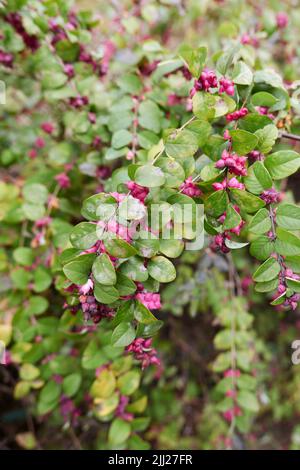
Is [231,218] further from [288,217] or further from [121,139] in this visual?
[121,139]

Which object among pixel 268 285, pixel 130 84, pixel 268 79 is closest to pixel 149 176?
pixel 268 285

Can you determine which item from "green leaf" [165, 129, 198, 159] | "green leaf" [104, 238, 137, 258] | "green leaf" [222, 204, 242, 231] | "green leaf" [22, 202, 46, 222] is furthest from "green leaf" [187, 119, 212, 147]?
"green leaf" [22, 202, 46, 222]

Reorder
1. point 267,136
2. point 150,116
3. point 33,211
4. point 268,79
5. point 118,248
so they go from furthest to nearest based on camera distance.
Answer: point 33,211 → point 150,116 → point 268,79 → point 267,136 → point 118,248

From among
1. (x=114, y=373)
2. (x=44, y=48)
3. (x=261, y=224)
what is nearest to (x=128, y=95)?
(x=44, y=48)

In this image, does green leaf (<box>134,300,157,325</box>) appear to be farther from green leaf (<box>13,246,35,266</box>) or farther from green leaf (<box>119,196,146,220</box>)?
green leaf (<box>13,246,35,266</box>)

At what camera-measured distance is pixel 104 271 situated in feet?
1.86

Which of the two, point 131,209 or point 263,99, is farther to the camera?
point 263,99

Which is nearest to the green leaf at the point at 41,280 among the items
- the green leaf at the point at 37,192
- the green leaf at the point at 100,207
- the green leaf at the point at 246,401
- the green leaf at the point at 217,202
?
the green leaf at the point at 37,192

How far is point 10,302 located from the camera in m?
1.05

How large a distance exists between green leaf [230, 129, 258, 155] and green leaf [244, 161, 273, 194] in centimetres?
3

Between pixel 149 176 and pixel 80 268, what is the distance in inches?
6.6

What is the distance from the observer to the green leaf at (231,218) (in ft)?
2.01

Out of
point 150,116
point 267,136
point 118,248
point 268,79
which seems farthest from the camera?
point 150,116

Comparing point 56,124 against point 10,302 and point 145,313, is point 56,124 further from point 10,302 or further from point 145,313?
point 145,313
